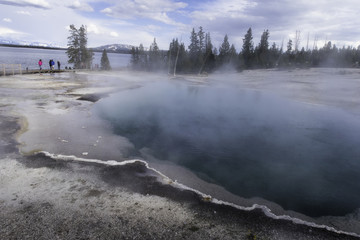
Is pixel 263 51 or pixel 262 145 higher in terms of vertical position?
pixel 263 51

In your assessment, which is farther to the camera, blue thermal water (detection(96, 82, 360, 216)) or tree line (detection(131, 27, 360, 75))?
tree line (detection(131, 27, 360, 75))

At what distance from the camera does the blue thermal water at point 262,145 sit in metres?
7.78

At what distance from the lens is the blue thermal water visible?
306 inches

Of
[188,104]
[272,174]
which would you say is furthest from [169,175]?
[188,104]

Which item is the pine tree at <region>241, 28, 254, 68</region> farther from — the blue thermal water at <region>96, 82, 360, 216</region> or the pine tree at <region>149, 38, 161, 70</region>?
the blue thermal water at <region>96, 82, 360, 216</region>

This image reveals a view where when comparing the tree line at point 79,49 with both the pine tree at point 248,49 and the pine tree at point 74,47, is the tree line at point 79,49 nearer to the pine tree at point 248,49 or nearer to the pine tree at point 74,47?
the pine tree at point 74,47

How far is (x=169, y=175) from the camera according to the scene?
7.83 metres

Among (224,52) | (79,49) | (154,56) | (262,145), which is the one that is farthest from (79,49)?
(262,145)

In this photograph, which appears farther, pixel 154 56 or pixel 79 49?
pixel 154 56

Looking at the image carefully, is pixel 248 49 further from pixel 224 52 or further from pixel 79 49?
pixel 79 49

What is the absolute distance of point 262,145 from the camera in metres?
11.9

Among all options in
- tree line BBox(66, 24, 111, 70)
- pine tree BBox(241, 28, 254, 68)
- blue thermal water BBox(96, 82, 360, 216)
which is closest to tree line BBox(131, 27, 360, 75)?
pine tree BBox(241, 28, 254, 68)

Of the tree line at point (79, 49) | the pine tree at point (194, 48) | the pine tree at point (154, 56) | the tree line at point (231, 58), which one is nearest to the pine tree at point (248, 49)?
the tree line at point (231, 58)

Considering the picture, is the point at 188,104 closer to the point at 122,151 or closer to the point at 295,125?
the point at 295,125
